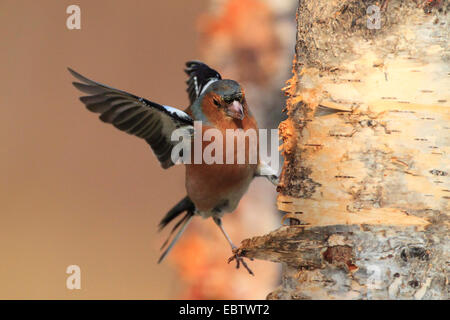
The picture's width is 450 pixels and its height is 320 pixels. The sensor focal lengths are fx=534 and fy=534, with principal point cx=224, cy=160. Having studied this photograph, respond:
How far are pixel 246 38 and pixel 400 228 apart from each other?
1.12m

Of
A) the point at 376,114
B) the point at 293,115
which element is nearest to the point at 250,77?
the point at 293,115

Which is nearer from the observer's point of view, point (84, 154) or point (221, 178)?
point (221, 178)

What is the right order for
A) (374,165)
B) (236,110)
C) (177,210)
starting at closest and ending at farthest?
(374,165)
(236,110)
(177,210)

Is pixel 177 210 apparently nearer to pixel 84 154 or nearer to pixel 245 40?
pixel 245 40

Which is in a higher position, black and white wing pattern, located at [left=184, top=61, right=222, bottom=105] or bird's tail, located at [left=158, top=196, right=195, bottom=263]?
black and white wing pattern, located at [left=184, top=61, right=222, bottom=105]

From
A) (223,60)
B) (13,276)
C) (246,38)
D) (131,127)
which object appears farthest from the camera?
(13,276)

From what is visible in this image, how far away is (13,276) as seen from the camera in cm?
245

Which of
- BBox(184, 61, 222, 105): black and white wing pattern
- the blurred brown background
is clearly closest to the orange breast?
BBox(184, 61, 222, 105): black and white wing pattern

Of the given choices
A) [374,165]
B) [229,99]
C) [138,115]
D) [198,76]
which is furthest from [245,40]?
[374,165]

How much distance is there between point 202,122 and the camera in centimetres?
151

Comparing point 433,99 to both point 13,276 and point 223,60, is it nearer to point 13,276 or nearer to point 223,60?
point 223,60

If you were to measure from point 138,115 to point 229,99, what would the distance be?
0.25 metres

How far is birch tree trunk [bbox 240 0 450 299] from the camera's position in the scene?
987 mm

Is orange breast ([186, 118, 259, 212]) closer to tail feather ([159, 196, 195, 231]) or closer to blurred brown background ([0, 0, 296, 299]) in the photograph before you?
tail feather ([159, 196, 195, 231])
